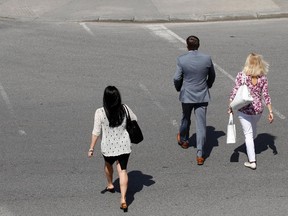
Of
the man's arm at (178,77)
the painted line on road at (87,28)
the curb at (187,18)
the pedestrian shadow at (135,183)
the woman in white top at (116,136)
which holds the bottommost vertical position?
the pedestrian shadow at (135,183)

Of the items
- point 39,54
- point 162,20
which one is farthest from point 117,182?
point 162,20

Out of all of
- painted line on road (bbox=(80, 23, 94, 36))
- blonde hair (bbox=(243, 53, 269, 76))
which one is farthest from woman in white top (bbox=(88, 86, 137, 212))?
painted line on road (bbox=(80, 23, 94, 36))

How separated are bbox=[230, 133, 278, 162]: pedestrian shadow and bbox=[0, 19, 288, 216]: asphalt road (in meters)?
0.01

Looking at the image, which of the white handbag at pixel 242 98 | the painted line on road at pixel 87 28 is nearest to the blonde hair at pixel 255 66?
Result: the white handbag at pixel 242 98

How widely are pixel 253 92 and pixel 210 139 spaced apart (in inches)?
58.8

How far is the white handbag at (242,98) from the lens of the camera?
9.85 metres

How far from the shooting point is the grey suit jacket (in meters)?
10.2

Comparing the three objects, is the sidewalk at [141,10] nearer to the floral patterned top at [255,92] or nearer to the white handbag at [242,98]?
the floral patterned top at [255,92]

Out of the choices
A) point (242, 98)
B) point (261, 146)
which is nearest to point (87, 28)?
point (261, 146)

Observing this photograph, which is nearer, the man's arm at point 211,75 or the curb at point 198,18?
the man's arm at point 211,75

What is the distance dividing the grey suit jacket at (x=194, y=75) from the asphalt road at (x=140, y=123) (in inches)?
35.4

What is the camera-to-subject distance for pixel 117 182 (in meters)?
9.78

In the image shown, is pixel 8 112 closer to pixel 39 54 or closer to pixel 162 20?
pixel 39 54

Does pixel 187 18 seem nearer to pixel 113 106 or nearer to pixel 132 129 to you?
pixel 132 129
